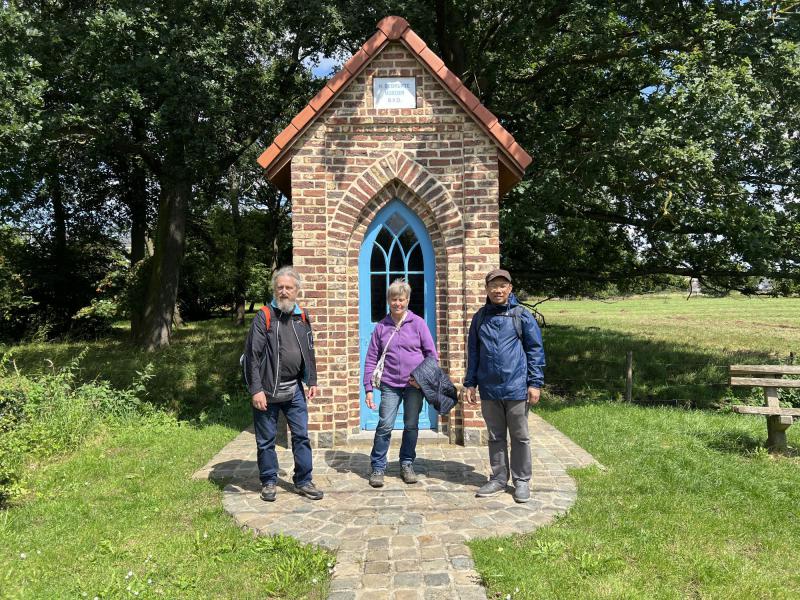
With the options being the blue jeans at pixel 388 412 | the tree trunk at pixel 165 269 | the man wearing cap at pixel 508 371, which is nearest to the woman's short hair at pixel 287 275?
the blue jeans at pixel 388 412

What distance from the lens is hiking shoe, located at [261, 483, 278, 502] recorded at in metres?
4.91

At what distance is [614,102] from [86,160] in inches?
594

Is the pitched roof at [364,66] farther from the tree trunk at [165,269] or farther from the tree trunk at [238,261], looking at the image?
the tree trunk at [238,261]

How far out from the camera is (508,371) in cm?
483

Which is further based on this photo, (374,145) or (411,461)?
(374,145)

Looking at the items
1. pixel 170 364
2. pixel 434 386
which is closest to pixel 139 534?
pixel 434 386

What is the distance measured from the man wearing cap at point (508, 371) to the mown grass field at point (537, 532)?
69 cm

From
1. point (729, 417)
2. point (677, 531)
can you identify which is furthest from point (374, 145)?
point (729, 417)

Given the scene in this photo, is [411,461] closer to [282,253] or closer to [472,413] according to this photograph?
[472,413]

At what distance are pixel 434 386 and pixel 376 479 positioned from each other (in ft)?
3.55

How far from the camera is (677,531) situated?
166 inches

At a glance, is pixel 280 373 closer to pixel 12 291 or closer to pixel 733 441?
pixel 733 441

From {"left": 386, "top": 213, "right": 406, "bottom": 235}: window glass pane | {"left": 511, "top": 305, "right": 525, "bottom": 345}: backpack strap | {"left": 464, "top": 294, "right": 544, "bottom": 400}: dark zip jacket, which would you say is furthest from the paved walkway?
{"left": 386, "top": 213, "right": 406, "bottom": 235}: window glass pane

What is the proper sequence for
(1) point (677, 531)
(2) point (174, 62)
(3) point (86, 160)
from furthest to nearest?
1. (3) point (86, 160)
2. (2) point (174, 62)
3. (1) point (677, 531)
